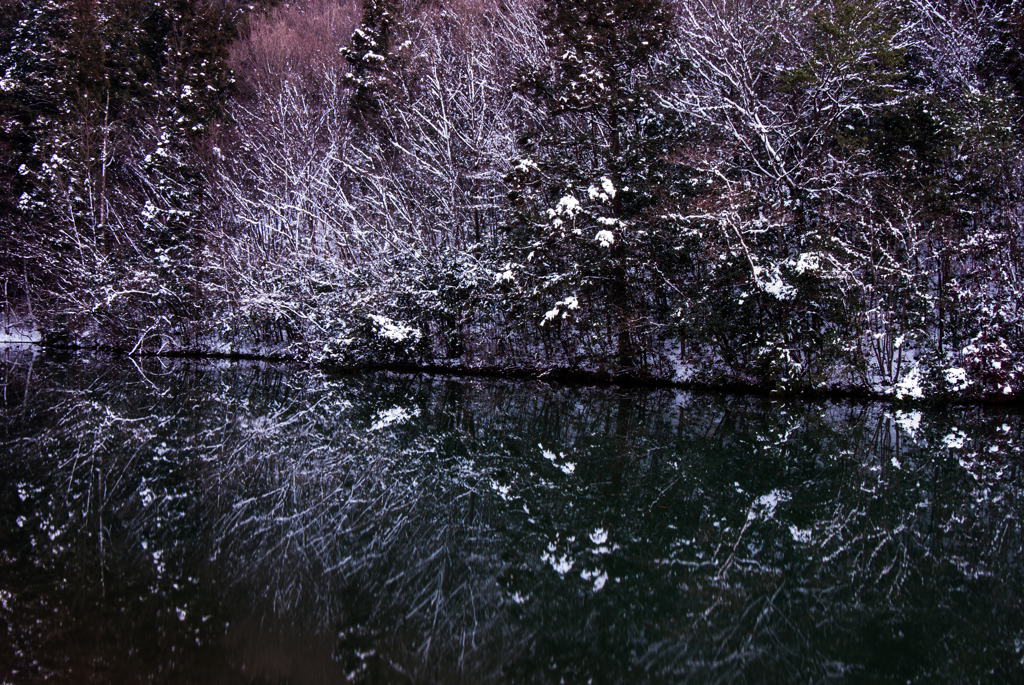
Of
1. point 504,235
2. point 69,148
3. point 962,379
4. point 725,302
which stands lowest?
point 962,379

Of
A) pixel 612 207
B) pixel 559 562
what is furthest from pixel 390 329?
pixel 559 562

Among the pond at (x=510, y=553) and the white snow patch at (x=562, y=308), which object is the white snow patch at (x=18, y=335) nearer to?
the pond at (x=510, y=553)

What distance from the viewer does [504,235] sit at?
1788 centimetres

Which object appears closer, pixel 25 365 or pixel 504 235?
pixel 504 235

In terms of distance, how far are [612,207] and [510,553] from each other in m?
11.9

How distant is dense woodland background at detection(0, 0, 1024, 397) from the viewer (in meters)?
13.9

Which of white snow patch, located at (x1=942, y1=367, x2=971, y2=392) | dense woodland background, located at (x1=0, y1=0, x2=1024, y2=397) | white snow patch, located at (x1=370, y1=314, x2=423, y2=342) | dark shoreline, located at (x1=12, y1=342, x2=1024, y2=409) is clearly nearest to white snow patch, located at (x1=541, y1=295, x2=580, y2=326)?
dense woodland background, located at (x1=0, y1=0, x2=1024, y2=397)

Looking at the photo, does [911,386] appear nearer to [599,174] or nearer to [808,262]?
[808,262]

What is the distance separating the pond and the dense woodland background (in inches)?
149

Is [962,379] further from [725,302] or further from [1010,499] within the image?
[1010,499]

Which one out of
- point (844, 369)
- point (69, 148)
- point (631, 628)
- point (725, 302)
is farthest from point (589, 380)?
point (69, 148)

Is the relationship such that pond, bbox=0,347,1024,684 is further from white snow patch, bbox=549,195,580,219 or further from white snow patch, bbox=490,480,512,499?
white snow patch, bbox=549,195,580,219

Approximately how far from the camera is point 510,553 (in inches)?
217

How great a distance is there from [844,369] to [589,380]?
5717 mm
